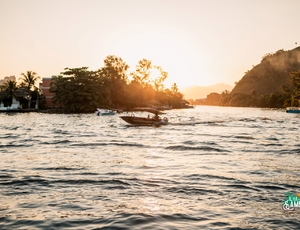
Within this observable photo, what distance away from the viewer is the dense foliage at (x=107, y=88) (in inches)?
3541

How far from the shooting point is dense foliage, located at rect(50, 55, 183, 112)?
295 ft

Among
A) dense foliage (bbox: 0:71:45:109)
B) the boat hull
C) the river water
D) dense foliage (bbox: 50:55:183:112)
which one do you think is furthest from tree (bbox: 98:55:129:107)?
the river water

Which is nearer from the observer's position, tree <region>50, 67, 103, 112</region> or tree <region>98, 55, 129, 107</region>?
tree <region>50, 67, 103, 112</region>

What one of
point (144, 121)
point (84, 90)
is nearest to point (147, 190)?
point (144, 121)

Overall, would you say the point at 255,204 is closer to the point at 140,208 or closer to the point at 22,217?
the point at 140,208

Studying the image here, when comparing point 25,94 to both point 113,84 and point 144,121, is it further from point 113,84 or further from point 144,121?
point 144,121

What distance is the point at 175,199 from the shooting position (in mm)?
8914

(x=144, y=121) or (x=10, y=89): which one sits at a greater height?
(x=10, y=89)

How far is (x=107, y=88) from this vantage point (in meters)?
99.7

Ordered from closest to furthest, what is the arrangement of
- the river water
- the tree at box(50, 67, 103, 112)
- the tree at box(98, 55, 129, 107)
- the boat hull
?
the river water < the boat hull < the tree at box(50, 67, 103, 112) < the tree at box(98, 55, 129, 107)

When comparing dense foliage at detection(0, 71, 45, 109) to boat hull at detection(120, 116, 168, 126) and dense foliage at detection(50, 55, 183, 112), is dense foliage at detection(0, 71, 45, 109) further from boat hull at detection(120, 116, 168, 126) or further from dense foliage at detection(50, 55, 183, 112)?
boat hull at detection(120, 116, 168, 126)

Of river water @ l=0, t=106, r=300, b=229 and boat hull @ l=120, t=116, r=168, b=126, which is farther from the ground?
boat hull @ l=120, t=116, r=168, b=126

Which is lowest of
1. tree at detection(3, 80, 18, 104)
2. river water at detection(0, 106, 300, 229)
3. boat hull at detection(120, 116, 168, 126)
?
river water at detection(0, 106, 300, 229)

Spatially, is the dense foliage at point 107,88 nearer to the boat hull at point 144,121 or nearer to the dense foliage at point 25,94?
the dense foliage at point 25,94
